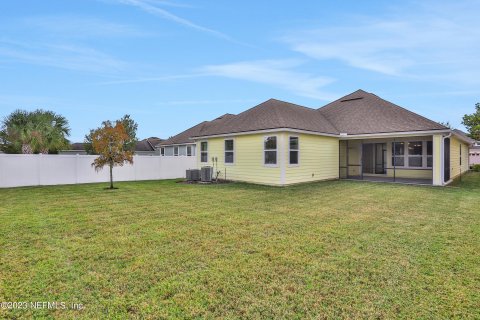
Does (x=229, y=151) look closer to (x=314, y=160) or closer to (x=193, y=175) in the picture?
(x=193, y=175)

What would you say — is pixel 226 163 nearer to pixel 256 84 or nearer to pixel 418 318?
pixel 256 84

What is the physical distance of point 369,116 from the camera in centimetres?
1638

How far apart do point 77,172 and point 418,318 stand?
1650cm

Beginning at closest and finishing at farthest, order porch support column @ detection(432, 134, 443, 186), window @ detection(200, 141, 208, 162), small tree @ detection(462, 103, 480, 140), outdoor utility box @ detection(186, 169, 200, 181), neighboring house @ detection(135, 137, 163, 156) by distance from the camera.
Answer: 1. porch support column @ detection(432, 134, 443, 186)
2. outdoor utility box @ detection(186, 169, 200, 181)
3. window @ detection(200, 141, 208, 162)
4. small tree @ detection(462, 103, 480, 140)
5. neighboring house @ detection(135, 137, 163, 156)

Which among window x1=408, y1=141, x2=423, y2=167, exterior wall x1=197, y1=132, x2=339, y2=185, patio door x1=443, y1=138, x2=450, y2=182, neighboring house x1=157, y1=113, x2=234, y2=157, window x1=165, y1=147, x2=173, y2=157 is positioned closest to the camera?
exterior wall x1=197, y1=132, x2=339, y2=185

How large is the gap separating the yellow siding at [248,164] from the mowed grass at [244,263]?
20.6 feet

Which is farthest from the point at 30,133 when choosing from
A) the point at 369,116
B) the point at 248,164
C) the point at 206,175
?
the point at 369,116

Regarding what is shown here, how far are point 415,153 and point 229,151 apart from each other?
10901 mm

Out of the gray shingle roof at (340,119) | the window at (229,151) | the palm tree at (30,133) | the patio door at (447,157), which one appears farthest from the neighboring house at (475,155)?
the palm tree at (30,133)

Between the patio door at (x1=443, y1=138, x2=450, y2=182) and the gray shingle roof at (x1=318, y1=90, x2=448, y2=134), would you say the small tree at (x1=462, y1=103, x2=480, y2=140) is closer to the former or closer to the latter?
the patio door at (x1=443, y1=138, x2=450, y2=182)

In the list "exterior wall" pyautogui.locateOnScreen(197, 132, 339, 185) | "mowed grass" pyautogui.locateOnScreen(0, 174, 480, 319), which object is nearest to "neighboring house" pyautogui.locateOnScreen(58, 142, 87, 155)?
"exterior wall" pyautogui.locateOnScreen(197, 132, 339, 185)

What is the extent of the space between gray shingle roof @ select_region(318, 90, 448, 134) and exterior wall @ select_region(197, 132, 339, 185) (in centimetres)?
155

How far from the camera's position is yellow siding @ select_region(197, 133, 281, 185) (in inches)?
532

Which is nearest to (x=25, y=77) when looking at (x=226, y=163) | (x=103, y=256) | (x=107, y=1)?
(x=107, y=1)
